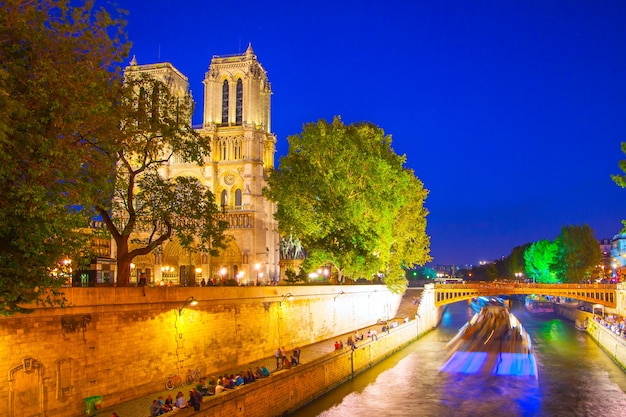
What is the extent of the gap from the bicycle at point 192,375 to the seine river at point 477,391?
13.4ft

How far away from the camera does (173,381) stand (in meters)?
20.1

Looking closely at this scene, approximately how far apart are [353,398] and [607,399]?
11.4 m

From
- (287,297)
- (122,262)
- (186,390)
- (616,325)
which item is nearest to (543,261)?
(616,325)

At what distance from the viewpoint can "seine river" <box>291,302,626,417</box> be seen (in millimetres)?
25328

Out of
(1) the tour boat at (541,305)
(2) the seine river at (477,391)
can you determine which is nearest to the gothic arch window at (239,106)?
(2) the seine river at (477,391)

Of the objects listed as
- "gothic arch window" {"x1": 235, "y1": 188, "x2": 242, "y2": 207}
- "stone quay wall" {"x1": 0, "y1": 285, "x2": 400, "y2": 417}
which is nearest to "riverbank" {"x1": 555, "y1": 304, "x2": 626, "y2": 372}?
"stone quay wall" {"x1": 0, "y1": 285, "x2": 400, "y2": 417}

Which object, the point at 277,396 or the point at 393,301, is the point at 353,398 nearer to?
the point at 277,396

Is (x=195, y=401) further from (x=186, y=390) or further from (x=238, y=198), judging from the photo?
(x=238, y=198)

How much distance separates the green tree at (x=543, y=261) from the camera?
277 ft

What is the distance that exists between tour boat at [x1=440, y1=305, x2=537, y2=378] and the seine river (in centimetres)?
94

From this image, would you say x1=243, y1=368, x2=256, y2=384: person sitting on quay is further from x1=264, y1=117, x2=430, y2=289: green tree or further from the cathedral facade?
the cathedral facade

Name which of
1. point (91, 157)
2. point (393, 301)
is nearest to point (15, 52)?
point (91, 157)

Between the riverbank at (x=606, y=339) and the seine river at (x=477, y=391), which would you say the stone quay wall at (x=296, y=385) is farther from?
the riverbank at (x=606, y=339)

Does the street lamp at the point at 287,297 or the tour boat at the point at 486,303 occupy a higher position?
the street lamp at the point at 287,297
